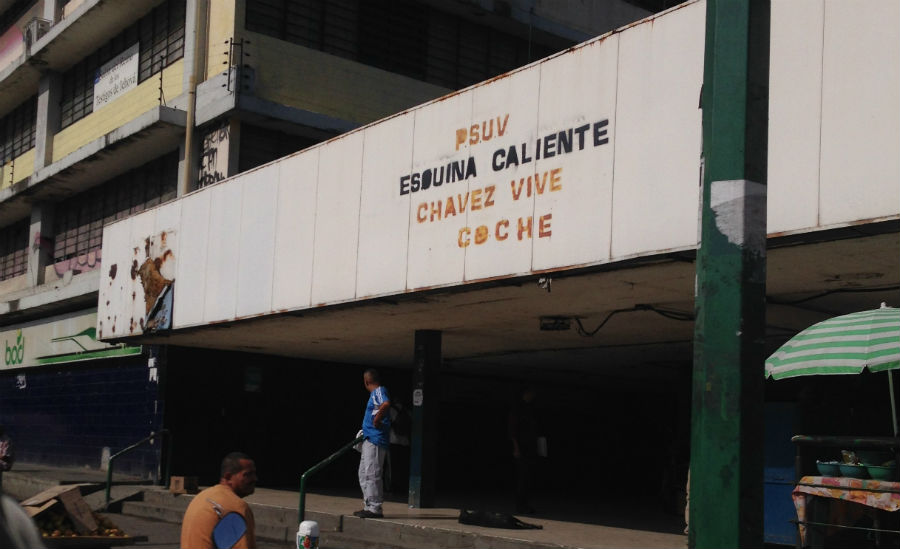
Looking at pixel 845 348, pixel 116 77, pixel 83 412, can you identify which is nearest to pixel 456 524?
pixel 845 348

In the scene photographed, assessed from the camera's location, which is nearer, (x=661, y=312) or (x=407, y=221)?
(x=661, y=312)

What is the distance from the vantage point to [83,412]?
917 inches

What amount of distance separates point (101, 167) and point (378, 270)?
13639 mm

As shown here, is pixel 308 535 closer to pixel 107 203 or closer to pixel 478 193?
pixel 478 193

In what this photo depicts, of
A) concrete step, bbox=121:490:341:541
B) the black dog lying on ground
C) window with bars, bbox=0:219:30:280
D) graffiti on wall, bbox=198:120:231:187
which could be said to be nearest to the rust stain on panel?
graffiti on wall, bbox=198:120:231:187

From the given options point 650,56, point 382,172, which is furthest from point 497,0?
point 650,56

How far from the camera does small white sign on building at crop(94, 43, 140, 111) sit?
2416 cm

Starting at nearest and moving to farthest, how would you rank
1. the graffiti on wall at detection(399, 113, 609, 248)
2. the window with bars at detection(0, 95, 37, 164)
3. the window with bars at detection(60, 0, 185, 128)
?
the graffiti on wall at detection(399, 113, 609, 248), the window with bars at detection(60, 0, 185, 128), the window with bars at detection(0, 95, 37, 164)

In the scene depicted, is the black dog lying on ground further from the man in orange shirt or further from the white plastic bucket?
the man in orange shirt

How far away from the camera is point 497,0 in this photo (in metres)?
23.3

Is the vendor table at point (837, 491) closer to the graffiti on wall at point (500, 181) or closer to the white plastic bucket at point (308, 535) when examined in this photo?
the white plastic bucket at point (308, 535)

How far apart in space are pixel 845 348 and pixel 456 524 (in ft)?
20.4

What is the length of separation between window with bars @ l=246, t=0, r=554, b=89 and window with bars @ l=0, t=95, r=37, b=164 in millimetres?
11704

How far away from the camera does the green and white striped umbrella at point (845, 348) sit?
7.62m
